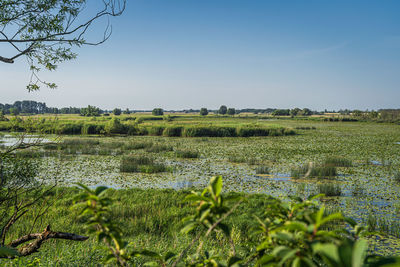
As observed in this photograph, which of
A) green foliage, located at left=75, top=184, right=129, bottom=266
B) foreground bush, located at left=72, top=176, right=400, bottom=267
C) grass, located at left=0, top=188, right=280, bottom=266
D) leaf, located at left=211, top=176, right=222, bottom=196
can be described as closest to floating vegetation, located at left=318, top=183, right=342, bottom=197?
grass, located at left=0, top=188, right=280, bottom=266

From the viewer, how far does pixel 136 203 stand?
7.44 meters

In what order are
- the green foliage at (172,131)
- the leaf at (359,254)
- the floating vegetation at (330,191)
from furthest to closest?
the green foliage at (172,131) < the floating vegetation at (330,191) < the leaf at (359,254)

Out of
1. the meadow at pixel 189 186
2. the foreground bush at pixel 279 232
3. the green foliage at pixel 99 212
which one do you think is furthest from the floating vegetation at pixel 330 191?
the green foliage at pixel 99 212

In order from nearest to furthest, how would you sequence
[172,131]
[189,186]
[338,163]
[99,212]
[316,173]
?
[99,212], [189,186], [316,173], [338,163], [172,131]

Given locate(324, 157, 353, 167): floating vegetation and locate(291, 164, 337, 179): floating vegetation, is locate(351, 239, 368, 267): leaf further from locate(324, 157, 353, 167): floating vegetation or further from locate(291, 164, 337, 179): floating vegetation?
locate(324, 157, 353, 167): floating vegetation

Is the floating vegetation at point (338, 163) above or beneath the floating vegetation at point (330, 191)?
above

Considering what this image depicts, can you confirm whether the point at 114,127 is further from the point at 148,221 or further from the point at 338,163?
the point at 148,221

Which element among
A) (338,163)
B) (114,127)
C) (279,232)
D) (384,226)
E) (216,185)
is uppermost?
(216,185)

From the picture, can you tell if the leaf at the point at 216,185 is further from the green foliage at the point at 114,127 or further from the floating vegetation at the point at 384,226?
the green foliage at the point at 114,127

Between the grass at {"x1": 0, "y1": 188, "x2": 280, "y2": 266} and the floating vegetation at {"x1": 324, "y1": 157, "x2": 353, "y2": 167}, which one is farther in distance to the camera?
the floating vegetation at {"x1": 324, "y1": 157, "x2": 353, "y2": 167}

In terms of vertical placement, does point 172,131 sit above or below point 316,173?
above

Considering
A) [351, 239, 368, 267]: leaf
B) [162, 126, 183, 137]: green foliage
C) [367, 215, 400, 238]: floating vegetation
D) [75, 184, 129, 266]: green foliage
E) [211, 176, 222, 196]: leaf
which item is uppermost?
[211, 176, 222, 196]: leaf

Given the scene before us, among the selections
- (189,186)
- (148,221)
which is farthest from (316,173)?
(148,221)

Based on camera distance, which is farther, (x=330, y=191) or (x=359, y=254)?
(x=330, y=191)
